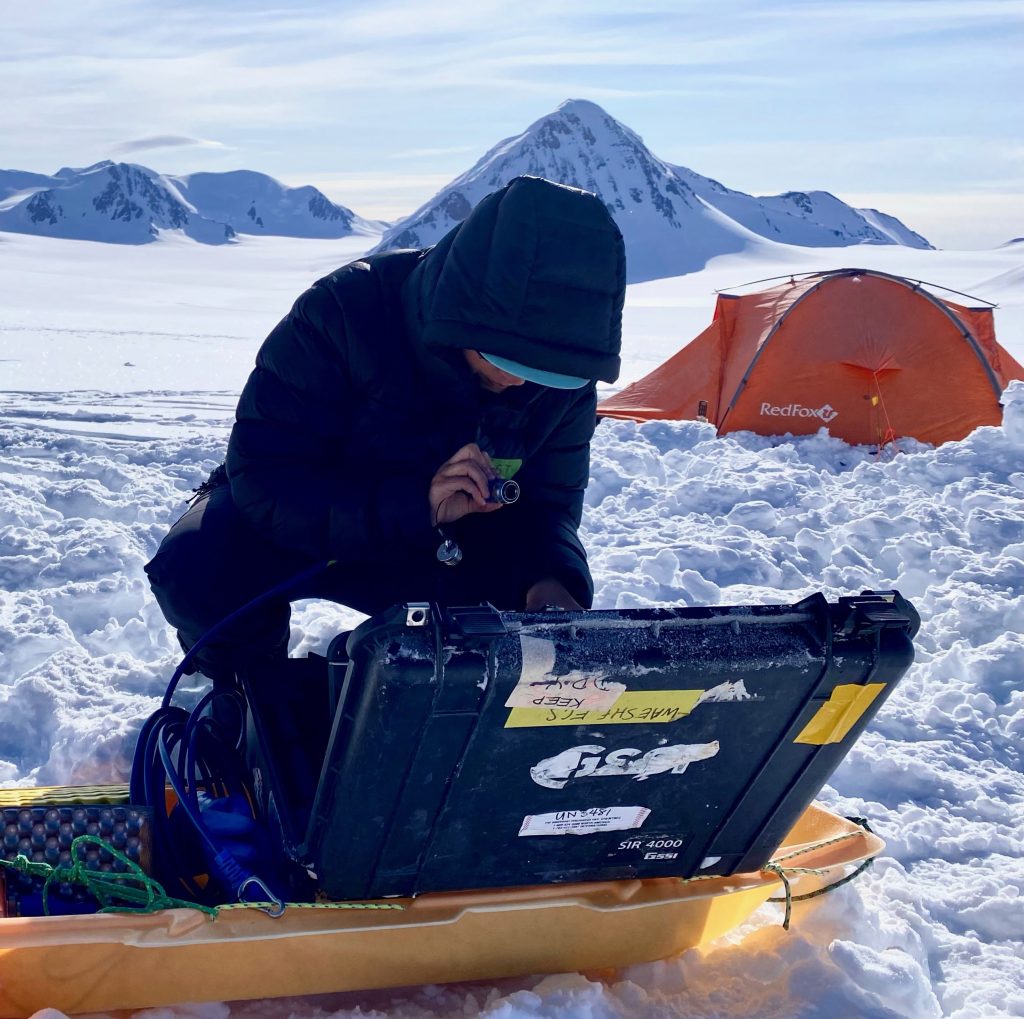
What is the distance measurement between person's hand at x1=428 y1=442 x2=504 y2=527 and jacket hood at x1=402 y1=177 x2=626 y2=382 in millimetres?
195

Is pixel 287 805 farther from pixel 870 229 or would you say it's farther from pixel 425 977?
pixel 870 229

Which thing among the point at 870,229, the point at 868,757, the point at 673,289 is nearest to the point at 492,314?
the point at 868,757

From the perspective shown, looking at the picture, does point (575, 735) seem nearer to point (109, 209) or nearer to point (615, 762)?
point (615, 762)

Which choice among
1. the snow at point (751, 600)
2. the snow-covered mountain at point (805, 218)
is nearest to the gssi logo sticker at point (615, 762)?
the snow at point (751, 600)

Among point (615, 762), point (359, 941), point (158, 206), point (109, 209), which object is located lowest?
point (359, 941)

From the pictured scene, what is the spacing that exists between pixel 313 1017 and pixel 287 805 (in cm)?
30

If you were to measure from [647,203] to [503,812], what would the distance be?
121m

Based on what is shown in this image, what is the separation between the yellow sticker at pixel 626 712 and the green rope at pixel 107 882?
1.62 feet

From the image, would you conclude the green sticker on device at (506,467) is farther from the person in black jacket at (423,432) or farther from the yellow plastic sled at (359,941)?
the yellow plastic sled at (359,941)

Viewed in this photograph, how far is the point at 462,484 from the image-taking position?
1861 mm

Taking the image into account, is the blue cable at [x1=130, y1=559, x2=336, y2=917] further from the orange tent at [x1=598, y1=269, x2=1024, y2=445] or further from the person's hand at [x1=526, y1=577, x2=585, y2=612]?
the orange tent at [x1=598, y1=269, x2=1024, y2=445]

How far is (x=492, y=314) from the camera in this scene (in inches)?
68.1

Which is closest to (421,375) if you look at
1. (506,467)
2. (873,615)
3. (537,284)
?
(506,467)

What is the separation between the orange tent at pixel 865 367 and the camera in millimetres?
6004
